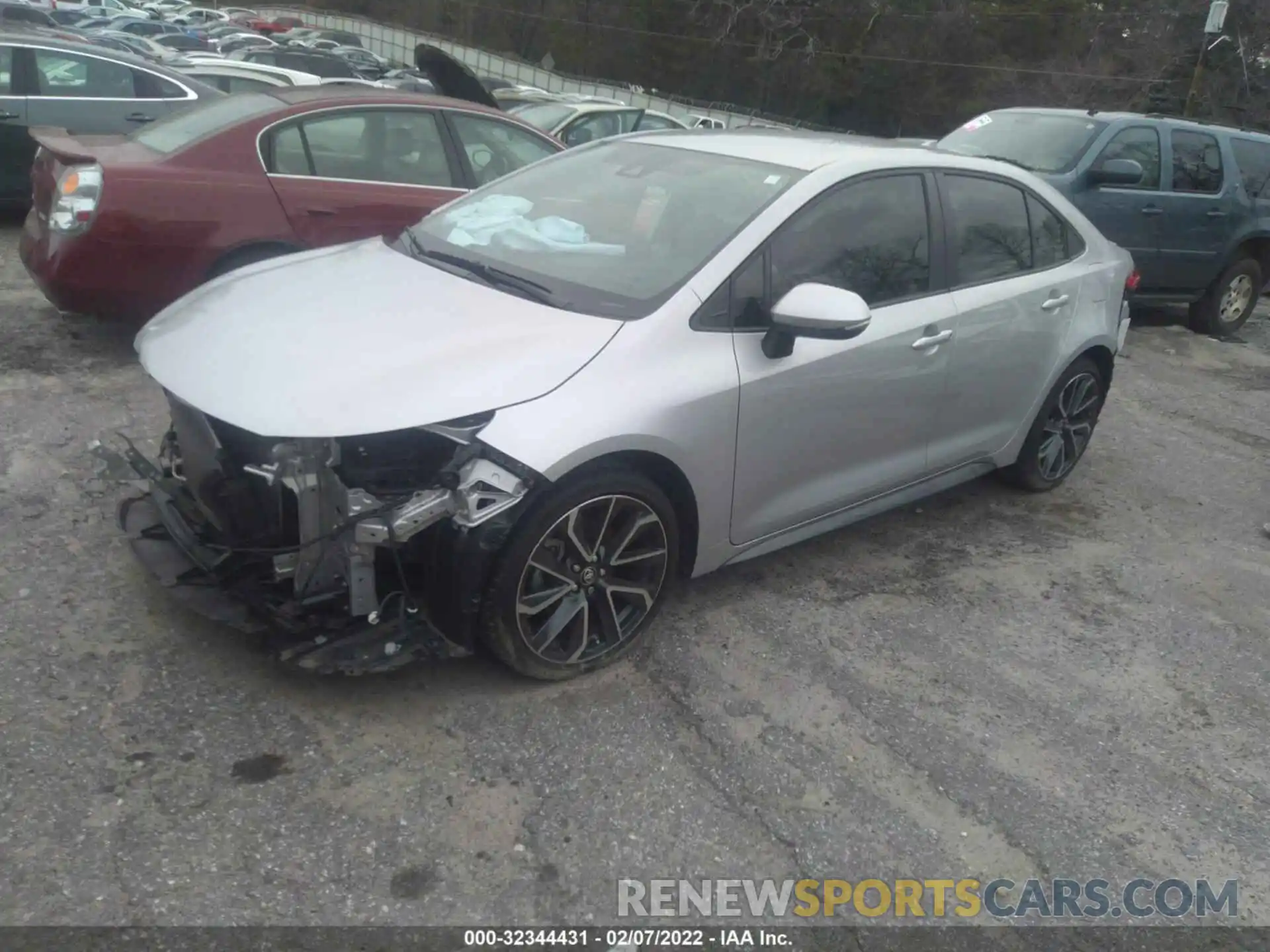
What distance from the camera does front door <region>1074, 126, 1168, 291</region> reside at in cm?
873

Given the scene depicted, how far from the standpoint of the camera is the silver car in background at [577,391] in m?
3.02

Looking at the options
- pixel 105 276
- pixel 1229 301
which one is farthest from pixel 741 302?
pixel 1229 301

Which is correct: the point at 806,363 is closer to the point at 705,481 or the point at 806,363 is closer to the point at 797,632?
the point at 705,481

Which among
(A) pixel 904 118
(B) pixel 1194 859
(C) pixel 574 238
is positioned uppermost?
(C) pixel 574 238

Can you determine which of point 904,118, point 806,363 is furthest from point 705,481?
point 904,118

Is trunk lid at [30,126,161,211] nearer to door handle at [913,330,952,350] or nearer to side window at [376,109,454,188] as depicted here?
side window at [376,109,454,188]

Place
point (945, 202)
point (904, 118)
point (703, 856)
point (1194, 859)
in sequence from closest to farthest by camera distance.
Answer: point (703, 856) < point (1194, 859) < point (945, 202) < point (904, 118)

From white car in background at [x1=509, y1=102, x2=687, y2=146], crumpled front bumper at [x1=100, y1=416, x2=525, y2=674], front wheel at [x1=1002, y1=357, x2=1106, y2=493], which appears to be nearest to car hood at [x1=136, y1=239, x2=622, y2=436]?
crumpled front bumper at [x1=100, y1=416, x2=525, y2=674]

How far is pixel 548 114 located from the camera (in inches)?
445

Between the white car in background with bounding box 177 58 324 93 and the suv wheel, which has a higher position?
the white car in background with bounding box 177 58 324 93

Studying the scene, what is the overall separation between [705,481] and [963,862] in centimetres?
136

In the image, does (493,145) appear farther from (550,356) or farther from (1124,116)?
(1124,116)

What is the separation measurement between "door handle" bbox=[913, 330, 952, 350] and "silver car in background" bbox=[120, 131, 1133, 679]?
1cm

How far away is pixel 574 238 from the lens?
3.89 m
